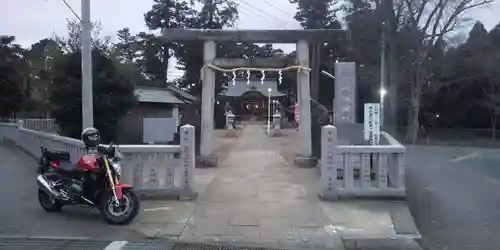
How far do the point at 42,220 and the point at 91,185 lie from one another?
0.80 meters

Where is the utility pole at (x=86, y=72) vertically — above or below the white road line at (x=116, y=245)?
above

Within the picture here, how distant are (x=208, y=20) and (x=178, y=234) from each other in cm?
3904

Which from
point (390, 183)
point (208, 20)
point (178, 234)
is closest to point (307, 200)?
point (390, 183)

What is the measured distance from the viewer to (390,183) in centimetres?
881

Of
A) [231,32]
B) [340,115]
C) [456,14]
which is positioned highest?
[456,14]

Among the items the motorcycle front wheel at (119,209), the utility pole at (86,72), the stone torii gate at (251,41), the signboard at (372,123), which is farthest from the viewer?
the stone torii gate at (251,41)

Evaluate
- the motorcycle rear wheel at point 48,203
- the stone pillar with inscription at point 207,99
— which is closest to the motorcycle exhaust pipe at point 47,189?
the motorcycle rear wheel at point 48,203

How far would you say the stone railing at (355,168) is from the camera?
8344 millimetres

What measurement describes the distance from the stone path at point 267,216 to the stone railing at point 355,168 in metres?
0.24

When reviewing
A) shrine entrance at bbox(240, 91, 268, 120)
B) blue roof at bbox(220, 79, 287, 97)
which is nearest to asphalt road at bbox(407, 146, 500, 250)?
blue roof at bbox(220, 79, 287, 97)

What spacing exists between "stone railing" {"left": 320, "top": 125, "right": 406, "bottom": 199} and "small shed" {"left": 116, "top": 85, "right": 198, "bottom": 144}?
37.1 ft

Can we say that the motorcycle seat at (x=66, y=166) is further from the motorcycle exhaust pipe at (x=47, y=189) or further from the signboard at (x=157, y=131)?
the signboard at (x=157, y=131)

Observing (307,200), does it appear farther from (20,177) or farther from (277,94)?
(277,94)

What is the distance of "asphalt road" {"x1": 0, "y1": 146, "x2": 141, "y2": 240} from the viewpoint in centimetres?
641
